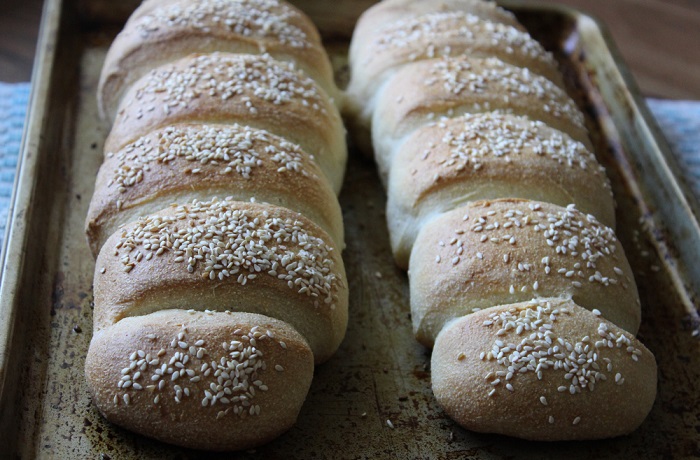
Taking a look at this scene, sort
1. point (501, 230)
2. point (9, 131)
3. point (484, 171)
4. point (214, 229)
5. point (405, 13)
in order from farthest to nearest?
point (405, 13) < point (9, 131) < point (484, 171) < point (501, 230) < point (214, 229)

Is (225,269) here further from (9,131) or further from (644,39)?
(644,39)

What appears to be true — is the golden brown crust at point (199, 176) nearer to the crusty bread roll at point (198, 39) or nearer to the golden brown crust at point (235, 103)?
the golden brown crust at point (235, 103)

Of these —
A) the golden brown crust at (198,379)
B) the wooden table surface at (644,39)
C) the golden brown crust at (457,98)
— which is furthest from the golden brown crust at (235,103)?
the wooden table surface at (644,39)

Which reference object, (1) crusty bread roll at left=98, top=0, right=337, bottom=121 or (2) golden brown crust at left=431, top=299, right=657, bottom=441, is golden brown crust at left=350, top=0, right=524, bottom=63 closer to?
(1) crusty bread roll at left=98, top=0, right=337, bottom=121

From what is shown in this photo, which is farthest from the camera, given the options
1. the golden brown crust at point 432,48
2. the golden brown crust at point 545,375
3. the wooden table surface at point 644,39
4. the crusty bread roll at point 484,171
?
the wooden table surface at point 644,39

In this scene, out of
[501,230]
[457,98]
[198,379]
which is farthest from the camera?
[457,98]

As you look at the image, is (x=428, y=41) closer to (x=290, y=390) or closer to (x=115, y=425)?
(x=290, y=390)

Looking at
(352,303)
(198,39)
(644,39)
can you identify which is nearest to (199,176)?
(352,303)
